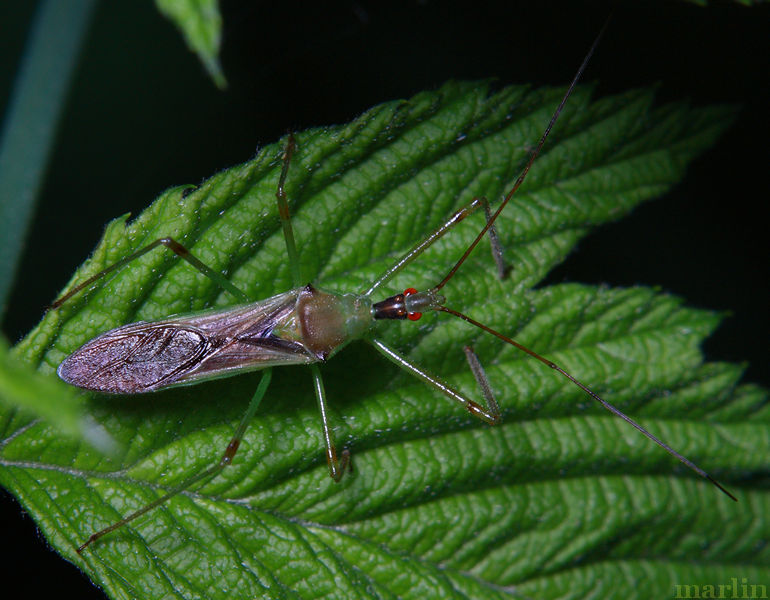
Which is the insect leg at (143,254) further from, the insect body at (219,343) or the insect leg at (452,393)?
the insect leg at (452,393)

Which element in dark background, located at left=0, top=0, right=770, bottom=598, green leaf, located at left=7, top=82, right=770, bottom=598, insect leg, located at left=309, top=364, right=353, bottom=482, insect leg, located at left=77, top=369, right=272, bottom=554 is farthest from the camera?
dark background, located at left=0, top=0, right=770, bottom=598

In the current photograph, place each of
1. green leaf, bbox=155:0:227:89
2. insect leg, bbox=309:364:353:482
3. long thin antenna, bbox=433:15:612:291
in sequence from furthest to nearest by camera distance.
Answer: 1. long thin antenna, bbox=433:15:612:291
2. insect leg, bbox=309:364:353:482
3. green leaf, bbox=155:0:227:89

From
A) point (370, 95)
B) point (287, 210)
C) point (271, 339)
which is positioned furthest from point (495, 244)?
point (370, 95)

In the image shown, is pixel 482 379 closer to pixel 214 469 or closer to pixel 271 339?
pixel 271 339

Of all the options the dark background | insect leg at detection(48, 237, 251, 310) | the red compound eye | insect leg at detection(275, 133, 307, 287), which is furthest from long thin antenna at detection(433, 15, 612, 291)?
insect leg at detection(48, 237, 251, 310)

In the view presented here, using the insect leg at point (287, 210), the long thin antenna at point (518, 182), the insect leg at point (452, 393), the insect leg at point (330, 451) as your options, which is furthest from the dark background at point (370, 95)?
the insect leg at point (330, 451)

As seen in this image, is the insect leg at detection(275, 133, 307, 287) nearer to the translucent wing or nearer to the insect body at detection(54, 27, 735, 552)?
the insect body at detection(54, 27, 735, 552)
